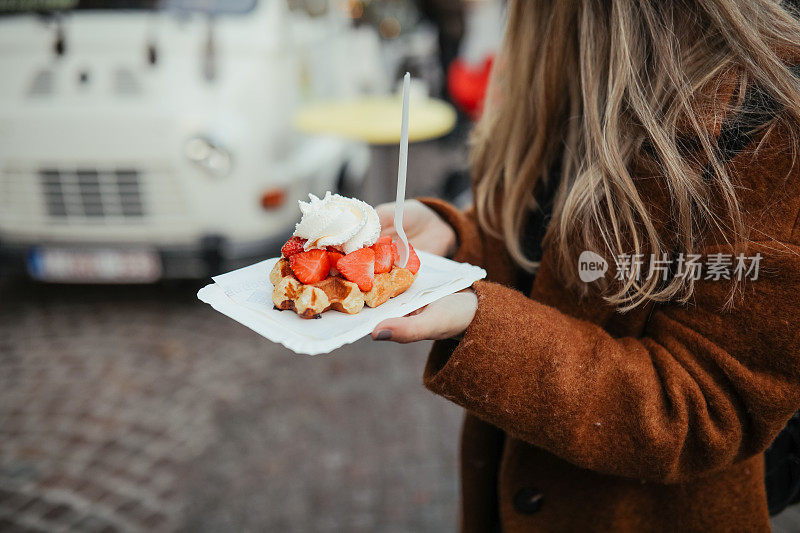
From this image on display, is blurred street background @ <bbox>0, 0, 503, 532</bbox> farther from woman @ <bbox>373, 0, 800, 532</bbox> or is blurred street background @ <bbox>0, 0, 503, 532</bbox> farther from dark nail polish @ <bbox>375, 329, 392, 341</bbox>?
dark nail polish @ <bbox>375, 329, 392, 341</bbox>

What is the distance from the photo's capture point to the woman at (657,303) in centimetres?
102

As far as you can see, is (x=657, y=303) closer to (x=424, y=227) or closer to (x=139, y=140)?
(x=424, y=227)

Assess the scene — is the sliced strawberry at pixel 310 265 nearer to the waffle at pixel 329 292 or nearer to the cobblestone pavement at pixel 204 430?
the waffle at pixel 329 292

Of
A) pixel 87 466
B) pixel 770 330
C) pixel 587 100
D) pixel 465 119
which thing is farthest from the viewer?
pixel 465 119

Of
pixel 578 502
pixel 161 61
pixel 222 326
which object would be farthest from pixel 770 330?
pixel 161 61

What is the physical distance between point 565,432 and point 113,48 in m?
3.84

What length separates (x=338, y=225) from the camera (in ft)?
4.12

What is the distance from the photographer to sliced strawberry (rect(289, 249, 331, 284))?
1.23 m

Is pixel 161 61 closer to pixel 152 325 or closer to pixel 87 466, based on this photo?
pixel 152 325

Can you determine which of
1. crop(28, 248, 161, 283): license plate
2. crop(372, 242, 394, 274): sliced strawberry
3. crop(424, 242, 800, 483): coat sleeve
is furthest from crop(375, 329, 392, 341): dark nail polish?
crop(28, 248, 161, 283): license plate

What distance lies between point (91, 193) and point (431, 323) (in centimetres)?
326

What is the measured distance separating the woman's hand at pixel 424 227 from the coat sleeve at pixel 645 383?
47 cm

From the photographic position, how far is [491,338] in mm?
1062

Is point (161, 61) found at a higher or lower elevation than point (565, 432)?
higher
